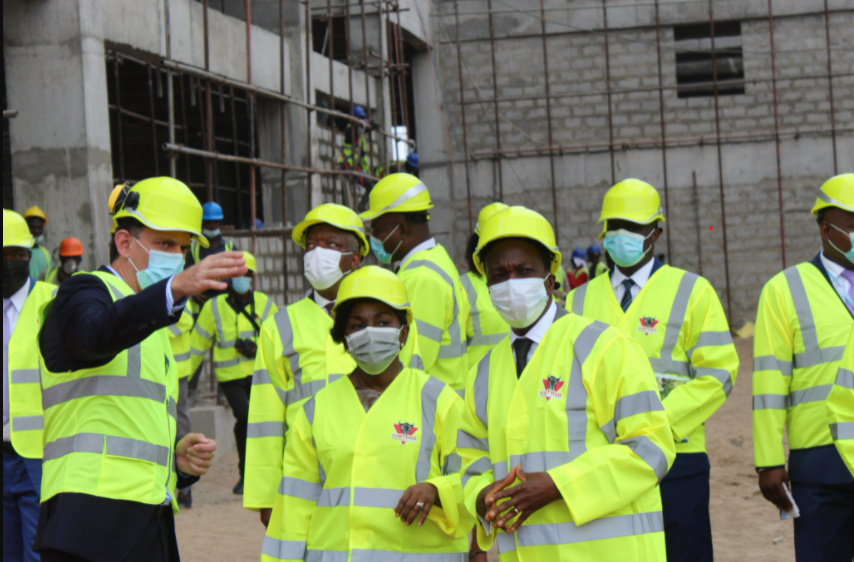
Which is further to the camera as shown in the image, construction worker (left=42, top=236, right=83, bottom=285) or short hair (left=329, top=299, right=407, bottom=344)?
construction worker (left=42, top=236, right=83, bottom=285)

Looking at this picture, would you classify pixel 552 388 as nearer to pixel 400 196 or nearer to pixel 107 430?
pixel 107 430

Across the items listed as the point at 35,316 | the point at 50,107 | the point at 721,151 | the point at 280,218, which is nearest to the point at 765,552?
the point at 35,316

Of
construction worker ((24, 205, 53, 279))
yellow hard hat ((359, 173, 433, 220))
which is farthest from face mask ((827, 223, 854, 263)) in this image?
construction worker ((24, 205, 53, 279))

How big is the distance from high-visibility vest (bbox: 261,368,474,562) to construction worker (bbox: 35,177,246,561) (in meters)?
0.36

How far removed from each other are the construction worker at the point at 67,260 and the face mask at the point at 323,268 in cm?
561

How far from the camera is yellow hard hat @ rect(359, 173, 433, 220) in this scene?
17.2 ft

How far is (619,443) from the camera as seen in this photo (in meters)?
2.91

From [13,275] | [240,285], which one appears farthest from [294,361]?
[240,285]

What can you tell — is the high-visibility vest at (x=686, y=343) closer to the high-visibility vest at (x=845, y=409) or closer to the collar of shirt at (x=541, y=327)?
the high-visibility vest at (x=845, y=409)

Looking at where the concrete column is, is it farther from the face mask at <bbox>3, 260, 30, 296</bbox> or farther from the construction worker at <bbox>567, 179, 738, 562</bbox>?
the construction worker at <bbox>567, 179, 738, 562</bbox>

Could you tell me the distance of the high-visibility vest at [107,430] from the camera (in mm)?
3104

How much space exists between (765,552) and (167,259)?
5.10 m

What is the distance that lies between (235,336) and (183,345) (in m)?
0.72

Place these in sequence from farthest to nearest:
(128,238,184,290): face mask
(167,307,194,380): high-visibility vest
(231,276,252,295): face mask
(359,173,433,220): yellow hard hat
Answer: (231,276,252,295): face mask
(167,307,194,380): high-visibility vest
(359,173,433,220): yellow hard hat
(128,238,184,290): face mask
